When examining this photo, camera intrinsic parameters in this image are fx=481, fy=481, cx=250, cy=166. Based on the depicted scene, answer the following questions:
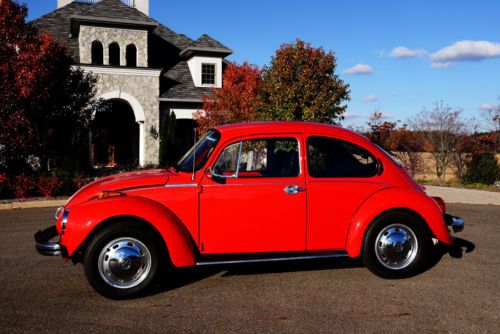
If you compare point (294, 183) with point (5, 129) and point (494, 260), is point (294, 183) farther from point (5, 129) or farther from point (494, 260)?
point (5, 129)

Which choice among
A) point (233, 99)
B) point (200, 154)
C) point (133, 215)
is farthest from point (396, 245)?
Answer: point (233, 99)

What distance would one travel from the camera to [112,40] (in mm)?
23484

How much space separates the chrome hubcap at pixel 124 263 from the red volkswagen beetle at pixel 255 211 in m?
0.01

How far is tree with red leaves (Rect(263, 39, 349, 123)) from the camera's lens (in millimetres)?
18297

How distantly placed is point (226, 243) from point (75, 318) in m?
1.68

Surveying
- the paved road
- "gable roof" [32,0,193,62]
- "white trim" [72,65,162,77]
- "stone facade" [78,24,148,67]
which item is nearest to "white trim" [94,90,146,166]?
"white trim" [72,65,162,77]

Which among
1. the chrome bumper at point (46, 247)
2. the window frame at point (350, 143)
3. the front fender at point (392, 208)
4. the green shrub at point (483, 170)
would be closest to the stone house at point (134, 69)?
the green shrub at point (483, 170)

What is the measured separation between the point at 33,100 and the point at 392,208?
36.9 feet

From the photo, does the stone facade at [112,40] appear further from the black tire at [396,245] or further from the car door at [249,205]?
the black tire at [396,245]

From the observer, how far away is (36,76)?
13.3 metres

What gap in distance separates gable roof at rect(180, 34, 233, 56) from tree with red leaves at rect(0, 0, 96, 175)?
35.0ft

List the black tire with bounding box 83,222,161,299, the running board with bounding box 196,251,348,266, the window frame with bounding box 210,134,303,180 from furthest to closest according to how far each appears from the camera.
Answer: the window frame with bounding box 210,134,303,180, the running board with bounding box 196,251,348,266, the black tire with bounding box 83,222,161,299

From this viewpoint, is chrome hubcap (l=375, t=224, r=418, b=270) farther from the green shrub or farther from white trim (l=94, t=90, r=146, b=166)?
white trim (l=94, t=90, r=146, b=166)

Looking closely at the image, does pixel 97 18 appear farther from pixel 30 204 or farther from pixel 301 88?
pixel 30 204
